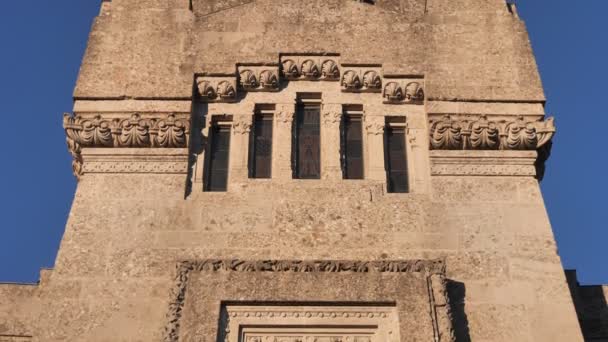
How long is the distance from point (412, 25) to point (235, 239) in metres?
5.44

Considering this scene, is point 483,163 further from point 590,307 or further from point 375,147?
point 590,307

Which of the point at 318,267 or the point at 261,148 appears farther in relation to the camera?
the point at 261,148

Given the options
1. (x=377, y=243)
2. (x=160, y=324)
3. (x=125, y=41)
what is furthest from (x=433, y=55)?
(x=160, y=324)

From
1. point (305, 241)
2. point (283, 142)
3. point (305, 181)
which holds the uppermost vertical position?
point (283, 142)

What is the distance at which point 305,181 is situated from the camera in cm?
1477

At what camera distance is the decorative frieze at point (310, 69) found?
635 inches

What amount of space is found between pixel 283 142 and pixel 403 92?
7.31 ft

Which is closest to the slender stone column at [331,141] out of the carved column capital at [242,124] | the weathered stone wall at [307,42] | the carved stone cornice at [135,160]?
the weathered stone wall at [307,42]

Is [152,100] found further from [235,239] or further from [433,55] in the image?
[433,55]

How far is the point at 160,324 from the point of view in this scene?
42.6 ft

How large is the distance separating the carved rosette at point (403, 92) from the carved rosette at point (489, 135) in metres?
0.84

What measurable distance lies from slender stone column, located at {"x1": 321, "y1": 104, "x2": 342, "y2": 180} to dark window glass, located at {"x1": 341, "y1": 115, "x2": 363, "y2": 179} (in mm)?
144

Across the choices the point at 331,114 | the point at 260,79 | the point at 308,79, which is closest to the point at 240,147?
the point at 260,79

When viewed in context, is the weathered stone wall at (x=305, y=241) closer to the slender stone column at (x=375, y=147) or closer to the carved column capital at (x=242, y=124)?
the slender stone column at (x=375, y=147)
